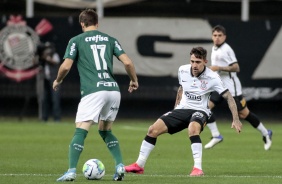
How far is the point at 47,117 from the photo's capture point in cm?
2733

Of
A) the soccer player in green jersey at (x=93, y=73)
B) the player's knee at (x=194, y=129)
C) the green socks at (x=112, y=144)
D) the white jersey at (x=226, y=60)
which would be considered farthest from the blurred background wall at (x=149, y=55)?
the soccer player in green jersey at (x=93, y=73)

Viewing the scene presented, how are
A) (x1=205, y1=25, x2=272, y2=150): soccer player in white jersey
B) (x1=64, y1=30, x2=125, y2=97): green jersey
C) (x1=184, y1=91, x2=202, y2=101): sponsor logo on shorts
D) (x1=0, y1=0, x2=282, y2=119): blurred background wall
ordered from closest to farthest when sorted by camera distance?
(x1=64, y1=30, x2=125, y2=97): green jersey < (x1=184, y1=91, x2=202, y2=101): sponsor logo on shorts < (x1=205, y1=25, x2=272, y2=150): soccer player in white jersey < (x1=0, y1=0, x2=282, y2=119): blurred background wall

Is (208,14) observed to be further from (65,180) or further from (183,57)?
(65,180)

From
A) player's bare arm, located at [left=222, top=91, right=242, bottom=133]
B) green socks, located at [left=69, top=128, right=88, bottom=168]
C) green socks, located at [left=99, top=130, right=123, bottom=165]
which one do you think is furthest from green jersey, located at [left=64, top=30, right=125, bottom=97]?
player's bare arm, located at [left=222, top=91, right=242, bottom=133]

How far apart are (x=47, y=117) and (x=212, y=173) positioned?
13887 millimetres

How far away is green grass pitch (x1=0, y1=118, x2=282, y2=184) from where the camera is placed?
42.8 feet

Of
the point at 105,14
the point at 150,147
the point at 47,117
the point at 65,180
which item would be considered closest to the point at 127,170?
the point at 150,147

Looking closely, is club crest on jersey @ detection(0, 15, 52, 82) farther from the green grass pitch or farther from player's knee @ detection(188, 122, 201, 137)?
player's knee @ detection(188, 122, 201, 137)

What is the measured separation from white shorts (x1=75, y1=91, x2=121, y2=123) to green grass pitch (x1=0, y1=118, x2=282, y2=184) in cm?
83

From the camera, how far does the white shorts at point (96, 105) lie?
12.4 m

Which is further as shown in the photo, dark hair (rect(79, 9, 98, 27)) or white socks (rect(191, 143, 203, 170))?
white socks (rect(191, 143, 203, 170))

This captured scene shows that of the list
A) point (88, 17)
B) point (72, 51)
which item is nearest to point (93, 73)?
point (72, 51)

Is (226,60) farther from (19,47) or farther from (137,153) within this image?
(19,47)

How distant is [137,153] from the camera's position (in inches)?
693
